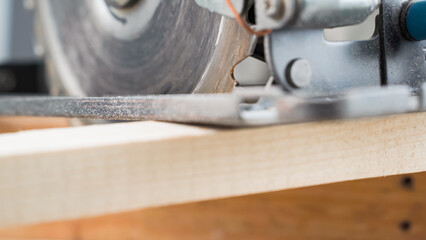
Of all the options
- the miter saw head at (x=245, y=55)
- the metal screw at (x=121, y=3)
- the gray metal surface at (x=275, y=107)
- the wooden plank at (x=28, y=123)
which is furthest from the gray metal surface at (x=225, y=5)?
the wooden plank at (x=28, y=123)

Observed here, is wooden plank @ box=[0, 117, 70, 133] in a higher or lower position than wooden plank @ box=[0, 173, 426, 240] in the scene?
higher

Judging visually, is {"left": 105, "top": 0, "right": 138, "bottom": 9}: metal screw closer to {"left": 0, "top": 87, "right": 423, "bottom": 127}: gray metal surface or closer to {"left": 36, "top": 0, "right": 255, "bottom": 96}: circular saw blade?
{"left": 36, "top": 0, "right": 255, "bottom": 96}: circular saw blade

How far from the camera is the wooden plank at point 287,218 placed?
54.9 inches

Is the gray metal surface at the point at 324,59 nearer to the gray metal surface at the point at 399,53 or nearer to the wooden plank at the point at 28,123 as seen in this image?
the gray metal surface at the point at 399,53

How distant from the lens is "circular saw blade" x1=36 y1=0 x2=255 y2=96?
2.48ft

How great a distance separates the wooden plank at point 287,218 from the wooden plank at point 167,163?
85 cm

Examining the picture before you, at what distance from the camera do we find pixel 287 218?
1.48 metres

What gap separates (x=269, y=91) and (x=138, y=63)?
52 cm

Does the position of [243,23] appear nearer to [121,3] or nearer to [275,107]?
[275,107]

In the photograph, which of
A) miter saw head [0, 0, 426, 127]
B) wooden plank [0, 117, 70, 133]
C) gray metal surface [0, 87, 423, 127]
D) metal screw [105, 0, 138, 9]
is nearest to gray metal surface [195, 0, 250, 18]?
miter saw head [0, 0, 426, 127]

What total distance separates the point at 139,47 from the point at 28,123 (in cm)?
61

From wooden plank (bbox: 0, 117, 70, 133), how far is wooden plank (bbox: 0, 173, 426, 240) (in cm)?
31

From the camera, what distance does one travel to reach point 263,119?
0.52 meters

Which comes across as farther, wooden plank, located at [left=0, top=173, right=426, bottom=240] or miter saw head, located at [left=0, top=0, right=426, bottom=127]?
wooden plank, located at [left=0, top=173, right=426, bottom=240]
